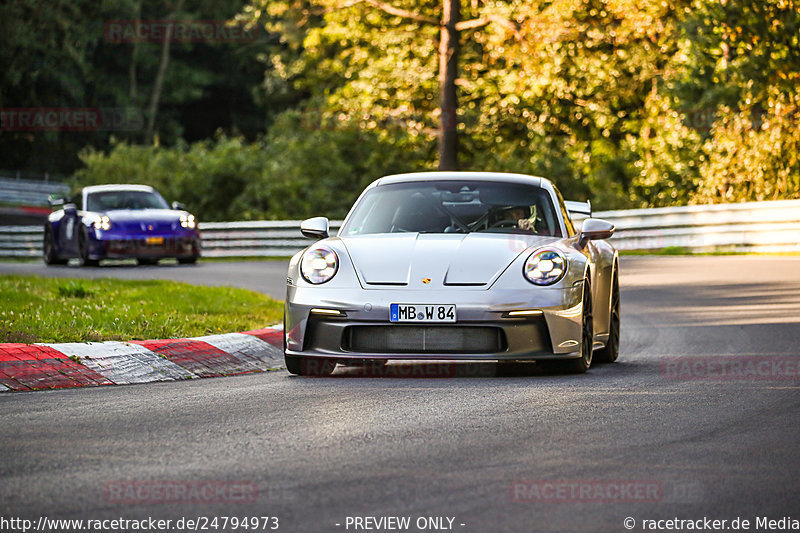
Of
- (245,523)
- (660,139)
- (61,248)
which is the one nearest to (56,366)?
(245,523)

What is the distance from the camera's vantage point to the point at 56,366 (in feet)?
30.7

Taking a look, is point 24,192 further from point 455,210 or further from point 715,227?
point 455,210

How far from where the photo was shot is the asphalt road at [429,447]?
509cm

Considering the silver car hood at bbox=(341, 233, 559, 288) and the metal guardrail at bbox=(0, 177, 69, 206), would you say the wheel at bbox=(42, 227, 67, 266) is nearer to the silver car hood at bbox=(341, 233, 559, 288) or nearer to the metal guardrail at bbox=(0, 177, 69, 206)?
the silver car hood at bbox=(341, 233, 559, 288)

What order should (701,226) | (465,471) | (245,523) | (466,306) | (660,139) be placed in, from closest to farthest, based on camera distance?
(245,523)
(465,471)
(466,306)
(701,226)
(660,139)

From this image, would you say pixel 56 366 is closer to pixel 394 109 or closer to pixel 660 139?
pixel 660 139

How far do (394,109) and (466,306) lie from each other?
1229 inches

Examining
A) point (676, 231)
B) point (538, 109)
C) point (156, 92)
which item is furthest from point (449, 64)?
point (156, 92)

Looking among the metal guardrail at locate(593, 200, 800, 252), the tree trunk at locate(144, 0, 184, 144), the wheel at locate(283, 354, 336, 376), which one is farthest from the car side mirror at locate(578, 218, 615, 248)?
the tree trunk at locate(144, 0, 184, 144)

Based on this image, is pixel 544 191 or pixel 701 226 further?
pixel 701 226

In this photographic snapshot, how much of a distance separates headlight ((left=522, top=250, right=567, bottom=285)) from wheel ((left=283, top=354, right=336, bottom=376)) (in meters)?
1.43

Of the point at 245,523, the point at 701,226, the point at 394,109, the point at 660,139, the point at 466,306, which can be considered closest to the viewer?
the point at 245,523

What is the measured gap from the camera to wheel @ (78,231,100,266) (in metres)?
25.6

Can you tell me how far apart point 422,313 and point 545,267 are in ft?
2.98
